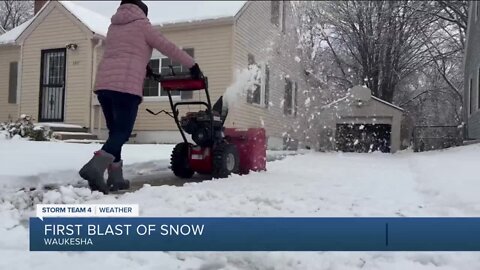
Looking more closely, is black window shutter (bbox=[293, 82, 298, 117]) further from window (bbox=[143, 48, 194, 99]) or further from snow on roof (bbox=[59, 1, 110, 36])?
snow on roof (bbox=[59, 1, 110, 36])

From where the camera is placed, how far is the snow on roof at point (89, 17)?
9661 millimetres

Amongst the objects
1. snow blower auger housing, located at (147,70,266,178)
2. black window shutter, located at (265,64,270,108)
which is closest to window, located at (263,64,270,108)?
black window shutter, located at (265,64,270,108)

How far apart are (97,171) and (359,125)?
6.22 meters

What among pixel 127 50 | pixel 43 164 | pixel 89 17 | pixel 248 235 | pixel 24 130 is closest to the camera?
pixel 248 235

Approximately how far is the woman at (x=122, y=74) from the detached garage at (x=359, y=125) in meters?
4.78

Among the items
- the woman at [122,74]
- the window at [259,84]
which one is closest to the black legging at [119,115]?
the woman at [122,74]

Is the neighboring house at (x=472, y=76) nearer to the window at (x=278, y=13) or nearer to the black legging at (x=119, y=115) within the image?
the window at (x=278, y=13)

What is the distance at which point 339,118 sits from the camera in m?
8.50

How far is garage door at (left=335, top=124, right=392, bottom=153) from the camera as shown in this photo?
8.32m

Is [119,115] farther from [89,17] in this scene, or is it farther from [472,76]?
[472,76]

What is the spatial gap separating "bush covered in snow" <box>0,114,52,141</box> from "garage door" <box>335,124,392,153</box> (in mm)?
5279

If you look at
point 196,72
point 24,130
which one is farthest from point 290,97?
point 196,72

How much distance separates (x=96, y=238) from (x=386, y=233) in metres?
1.15

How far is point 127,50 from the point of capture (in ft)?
11.0
